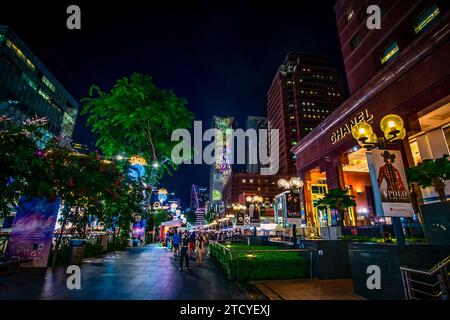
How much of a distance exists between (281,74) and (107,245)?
4114 inches

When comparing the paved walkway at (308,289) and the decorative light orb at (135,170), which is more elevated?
the decorative light orb at (135,170)

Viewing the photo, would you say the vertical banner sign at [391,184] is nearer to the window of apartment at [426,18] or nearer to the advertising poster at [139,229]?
the window of apartment at [426,18]

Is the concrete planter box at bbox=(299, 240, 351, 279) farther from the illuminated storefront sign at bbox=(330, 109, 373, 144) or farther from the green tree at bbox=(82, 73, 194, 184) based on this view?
the illuminated storefront sign at bbox=(330, 109, 373, 144)

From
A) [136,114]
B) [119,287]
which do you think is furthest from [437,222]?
[136,114]

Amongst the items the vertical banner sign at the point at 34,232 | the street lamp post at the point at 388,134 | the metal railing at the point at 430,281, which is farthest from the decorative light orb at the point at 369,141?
the vertical banner sign at the point at 34,232

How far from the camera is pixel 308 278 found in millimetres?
8719

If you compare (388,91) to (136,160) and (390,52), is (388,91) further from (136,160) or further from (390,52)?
(136,160)

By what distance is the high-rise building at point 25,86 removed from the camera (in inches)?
1807

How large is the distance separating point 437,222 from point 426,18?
19392 mm

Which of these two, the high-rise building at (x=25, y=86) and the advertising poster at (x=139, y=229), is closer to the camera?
the advertising poster at (x=139, y=229)

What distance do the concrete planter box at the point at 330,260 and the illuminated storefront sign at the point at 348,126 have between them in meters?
13.5

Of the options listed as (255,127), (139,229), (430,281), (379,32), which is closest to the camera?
(430,281)

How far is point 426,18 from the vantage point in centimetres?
1656

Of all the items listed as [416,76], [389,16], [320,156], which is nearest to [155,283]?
[416,76]
